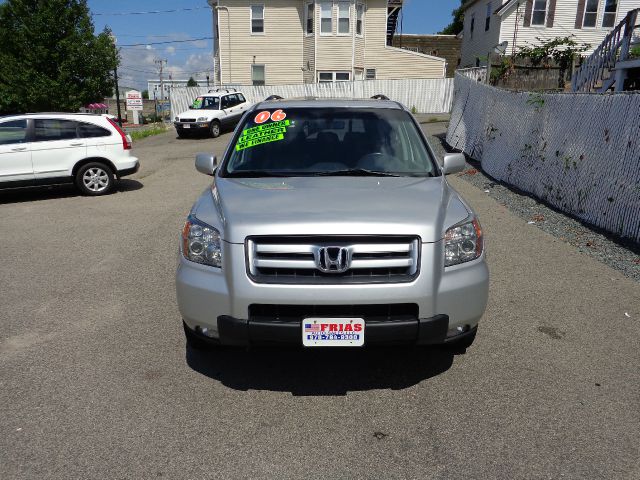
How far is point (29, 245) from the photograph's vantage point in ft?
23.4

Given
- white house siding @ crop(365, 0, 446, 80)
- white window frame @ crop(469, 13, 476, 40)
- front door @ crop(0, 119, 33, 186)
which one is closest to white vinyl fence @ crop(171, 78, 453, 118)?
white house siding @ crop(365, 0, 446, 80)

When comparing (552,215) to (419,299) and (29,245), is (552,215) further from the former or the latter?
(29,245)

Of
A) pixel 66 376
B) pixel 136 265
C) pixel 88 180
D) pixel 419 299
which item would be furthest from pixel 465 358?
pixel 88 180

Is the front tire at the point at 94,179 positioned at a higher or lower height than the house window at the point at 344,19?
lower

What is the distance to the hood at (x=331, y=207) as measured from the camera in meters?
3.10

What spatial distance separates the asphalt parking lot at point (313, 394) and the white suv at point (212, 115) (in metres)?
16.6

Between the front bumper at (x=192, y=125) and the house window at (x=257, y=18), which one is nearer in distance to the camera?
the front bumper at (x=192, y=125)

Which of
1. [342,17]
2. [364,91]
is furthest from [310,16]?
[364,91]

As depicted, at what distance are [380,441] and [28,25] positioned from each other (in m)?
29.9

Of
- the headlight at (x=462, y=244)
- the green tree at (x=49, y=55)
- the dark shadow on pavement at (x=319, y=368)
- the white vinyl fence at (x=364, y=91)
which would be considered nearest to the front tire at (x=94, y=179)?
the dark shadow on pavement at (x=319, y=368)

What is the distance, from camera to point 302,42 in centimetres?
3125

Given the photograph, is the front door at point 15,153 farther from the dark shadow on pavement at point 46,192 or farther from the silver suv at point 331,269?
the silver suv at point 331,269

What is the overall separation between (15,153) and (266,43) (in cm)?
2358

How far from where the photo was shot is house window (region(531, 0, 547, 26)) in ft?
89.1
